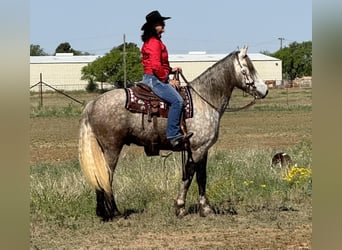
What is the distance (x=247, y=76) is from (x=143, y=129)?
1.56 meters

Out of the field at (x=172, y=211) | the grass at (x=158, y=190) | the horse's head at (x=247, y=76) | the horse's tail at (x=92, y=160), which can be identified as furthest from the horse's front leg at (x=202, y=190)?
the horse's tail at (x=92, y=160)

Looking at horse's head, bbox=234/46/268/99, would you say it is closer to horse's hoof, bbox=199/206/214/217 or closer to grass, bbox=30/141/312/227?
grass, bbox=30/141/312/227

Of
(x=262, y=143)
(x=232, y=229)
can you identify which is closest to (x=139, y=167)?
(x=232, y=229)

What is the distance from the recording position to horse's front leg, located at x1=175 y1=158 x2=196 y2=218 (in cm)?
782

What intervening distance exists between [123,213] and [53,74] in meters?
56.7

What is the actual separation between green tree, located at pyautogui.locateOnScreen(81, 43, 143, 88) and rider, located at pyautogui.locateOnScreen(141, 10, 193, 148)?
4477 cm

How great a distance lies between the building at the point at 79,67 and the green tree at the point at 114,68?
168cm

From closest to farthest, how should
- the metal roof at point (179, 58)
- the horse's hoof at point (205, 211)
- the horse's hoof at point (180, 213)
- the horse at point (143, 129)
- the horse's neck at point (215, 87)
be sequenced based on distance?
1. the horse at point (143, 129)
2. the horse's hoof at point (180, 213)
3. the horse's hoof at point (205, 211)
4. the horse's neck at point (215, 87)
5. the metal roof at point (179, 58)

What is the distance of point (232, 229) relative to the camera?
7180 millimetres

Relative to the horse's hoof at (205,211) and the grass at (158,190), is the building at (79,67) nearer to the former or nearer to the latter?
the grass at (158,190)

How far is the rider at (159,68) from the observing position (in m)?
7.54

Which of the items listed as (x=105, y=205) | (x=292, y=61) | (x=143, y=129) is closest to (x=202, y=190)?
(x=143, y=129)

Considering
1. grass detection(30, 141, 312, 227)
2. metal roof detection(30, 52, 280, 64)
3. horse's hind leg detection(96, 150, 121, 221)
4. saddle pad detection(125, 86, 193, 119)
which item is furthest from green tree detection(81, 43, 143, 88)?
horse's hind leg detection(96, 150, 121, 221)
